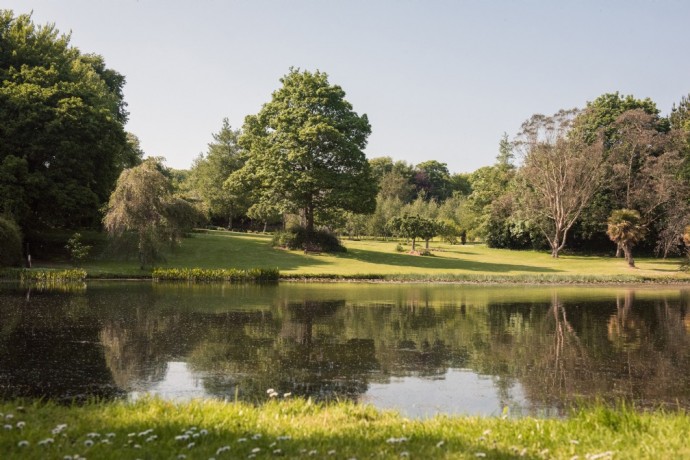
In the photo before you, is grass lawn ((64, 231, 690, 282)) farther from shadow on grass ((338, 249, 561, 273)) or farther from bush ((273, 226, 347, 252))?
bush ((273, 226, 347, 252))

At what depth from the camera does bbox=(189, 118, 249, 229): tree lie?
234 feet

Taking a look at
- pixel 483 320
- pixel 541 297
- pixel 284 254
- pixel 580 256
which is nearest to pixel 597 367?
pixel 483 320

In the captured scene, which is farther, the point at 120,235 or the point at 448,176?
the point at 448,176

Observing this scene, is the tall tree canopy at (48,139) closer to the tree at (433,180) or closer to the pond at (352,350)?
the pond at (352,350)

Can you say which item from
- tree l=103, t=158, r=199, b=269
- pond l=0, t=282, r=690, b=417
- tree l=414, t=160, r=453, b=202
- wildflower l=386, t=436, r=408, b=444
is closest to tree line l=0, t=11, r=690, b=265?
tree l=103, t=158, r=199, b=269

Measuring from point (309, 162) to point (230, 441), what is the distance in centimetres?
4472

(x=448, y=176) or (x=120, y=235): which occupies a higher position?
Answer: (x=448, y=176)

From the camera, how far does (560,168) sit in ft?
184

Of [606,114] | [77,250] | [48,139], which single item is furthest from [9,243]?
[606,114]

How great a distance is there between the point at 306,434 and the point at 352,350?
776 centimetres

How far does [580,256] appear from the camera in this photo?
199 ft

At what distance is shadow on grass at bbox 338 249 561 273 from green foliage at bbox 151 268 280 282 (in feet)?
44.3

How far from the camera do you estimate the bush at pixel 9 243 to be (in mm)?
31906

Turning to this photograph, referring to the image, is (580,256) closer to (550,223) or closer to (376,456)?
(550,223)
